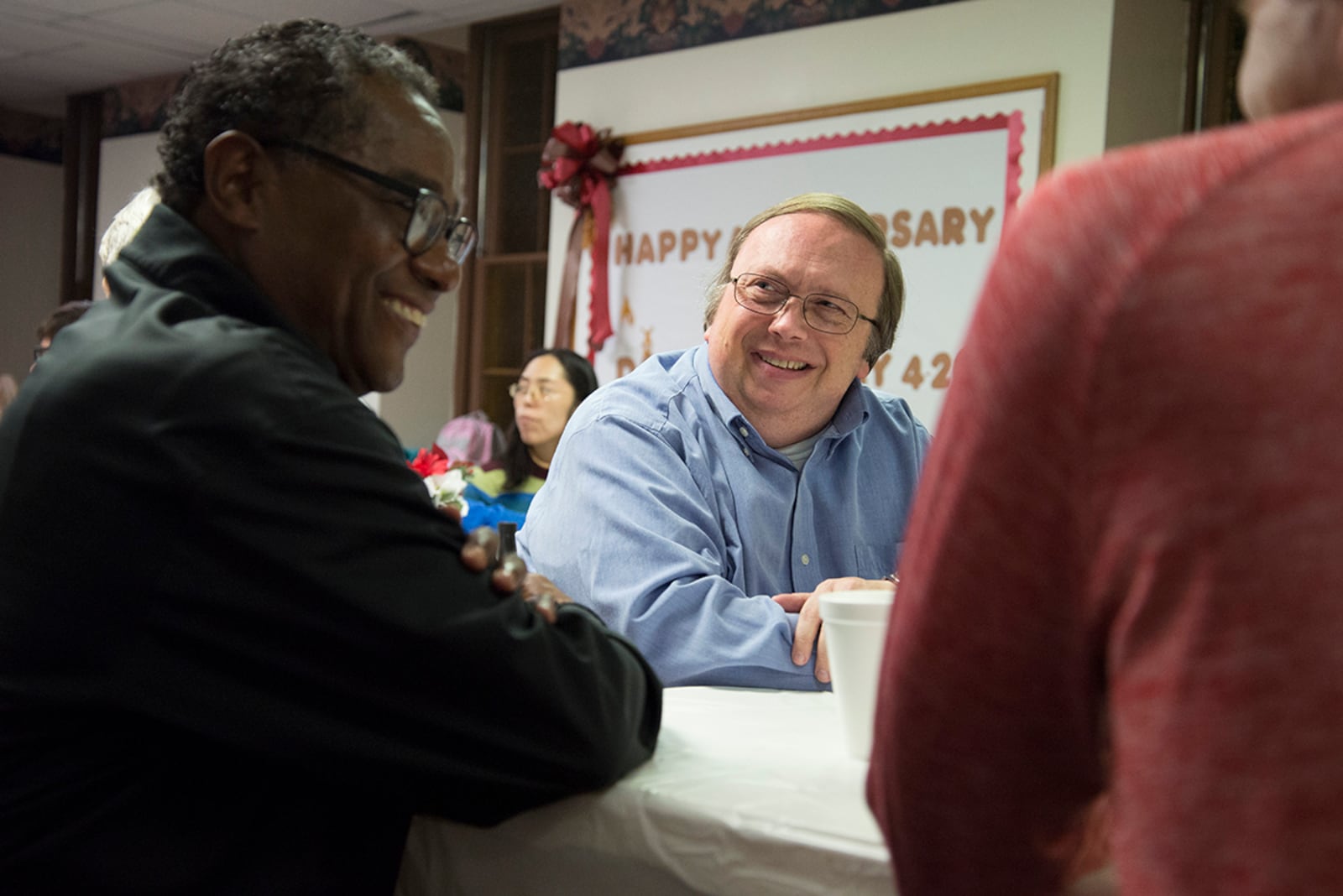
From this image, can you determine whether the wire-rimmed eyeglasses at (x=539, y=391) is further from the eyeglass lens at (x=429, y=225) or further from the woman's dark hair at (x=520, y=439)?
the eyeglass lens at (x=429, y=225)

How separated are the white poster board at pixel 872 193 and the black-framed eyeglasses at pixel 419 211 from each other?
2598 mm

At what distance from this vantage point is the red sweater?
0.47 metres

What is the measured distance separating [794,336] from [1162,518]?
1.36 metres

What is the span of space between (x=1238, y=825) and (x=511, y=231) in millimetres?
5658

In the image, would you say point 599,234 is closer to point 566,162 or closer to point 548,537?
point 566,162

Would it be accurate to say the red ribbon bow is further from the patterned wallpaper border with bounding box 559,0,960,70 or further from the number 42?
the number 42

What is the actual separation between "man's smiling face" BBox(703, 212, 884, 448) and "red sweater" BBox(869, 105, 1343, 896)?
126cm

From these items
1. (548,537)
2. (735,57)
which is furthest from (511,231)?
(548,537)

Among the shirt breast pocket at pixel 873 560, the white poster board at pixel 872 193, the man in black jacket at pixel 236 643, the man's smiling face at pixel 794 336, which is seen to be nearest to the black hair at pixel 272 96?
the man in black jacket at pixel 236 643

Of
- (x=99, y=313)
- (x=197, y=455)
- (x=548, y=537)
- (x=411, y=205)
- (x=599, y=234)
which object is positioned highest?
(x=599, y=234)

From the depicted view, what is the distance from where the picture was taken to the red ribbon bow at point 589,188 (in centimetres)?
495

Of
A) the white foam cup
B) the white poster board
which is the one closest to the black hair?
the white foam cup

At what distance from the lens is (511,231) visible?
5.92m

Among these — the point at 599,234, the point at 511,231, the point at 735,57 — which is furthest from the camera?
the point at 511,231
